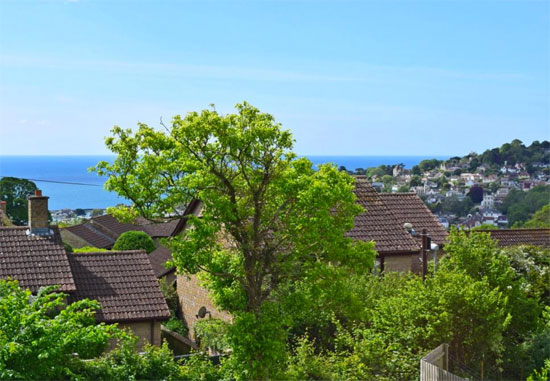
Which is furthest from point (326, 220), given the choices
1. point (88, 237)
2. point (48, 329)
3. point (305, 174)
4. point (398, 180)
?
point (398, 180)

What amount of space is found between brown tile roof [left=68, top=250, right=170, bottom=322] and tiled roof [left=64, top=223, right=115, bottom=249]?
2912cm

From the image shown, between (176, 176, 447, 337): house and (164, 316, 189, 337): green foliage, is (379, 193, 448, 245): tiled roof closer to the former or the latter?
(176, 176, 447, 337): house

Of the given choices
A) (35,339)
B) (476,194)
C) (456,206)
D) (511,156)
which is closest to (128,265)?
(35,339)

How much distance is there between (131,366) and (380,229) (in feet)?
48.4

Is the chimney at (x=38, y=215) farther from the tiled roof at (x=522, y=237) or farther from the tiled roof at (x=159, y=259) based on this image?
the tiled roof at (x=522, y=237)

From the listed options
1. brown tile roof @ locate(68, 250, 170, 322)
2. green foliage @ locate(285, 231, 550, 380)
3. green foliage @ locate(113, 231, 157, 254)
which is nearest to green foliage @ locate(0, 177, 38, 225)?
green foliage @ locate(113, 231, 157, 254)

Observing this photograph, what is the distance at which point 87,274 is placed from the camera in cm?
2511

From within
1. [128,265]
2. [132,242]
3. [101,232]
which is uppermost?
[101,232]

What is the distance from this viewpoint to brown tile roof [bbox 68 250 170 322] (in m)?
23.8

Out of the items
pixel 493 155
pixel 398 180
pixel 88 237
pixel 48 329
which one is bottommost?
pixel 48 329

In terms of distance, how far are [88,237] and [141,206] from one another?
129 feet

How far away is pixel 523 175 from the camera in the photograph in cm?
13575

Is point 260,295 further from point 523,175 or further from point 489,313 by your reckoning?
point 523,175

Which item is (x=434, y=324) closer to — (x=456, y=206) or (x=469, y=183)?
(x=456, y=206)
